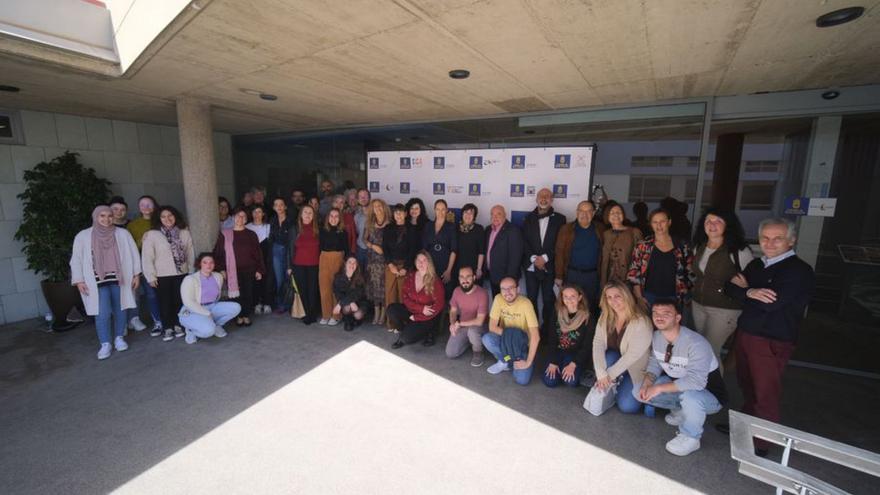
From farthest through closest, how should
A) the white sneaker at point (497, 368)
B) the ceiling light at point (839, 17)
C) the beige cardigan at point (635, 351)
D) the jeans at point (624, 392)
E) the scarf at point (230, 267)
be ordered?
the scarf at point (230, 267), the white sneaker at point (497, 368), the jeans at point (624, 392), the beige cardigan at point (635, 351), the ceiling light at point (839, 17)

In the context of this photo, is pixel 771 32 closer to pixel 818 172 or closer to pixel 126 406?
pixel 818 172

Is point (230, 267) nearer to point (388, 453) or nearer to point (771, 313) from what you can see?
point (388, 453)

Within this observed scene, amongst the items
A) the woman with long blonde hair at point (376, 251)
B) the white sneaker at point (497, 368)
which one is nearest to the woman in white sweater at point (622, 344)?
the white sneaker at point (497, 368)

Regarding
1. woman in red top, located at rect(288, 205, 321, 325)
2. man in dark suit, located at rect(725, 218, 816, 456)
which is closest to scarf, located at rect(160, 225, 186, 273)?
woman in red top, located at rect(288, 205, 321, 325)

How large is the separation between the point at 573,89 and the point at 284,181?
5.67m

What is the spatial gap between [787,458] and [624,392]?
1.66 meters

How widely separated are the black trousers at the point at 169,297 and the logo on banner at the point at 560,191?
441cm

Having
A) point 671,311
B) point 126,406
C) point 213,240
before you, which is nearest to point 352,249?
point 213,240

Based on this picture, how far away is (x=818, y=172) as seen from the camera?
3768 millimetres

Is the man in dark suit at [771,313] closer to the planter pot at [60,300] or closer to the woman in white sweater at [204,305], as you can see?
the woman in white sweater at [204,305]

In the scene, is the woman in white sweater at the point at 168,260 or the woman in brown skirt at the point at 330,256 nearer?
the woman in white sweater at the point at 168,260

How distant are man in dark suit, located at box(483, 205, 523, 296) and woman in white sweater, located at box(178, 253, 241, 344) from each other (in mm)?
2977

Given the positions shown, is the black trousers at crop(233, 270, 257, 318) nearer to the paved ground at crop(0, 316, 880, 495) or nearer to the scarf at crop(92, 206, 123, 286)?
the paved ground at crop(0, 316, 880, 495)

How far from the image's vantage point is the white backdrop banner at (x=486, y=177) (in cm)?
426
